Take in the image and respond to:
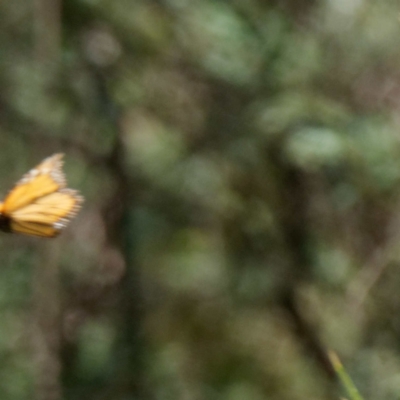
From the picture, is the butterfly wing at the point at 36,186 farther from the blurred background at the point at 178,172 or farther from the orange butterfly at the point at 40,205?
the blurred background at the point at 178,172

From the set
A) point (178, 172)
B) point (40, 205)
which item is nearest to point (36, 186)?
point (40, 205)

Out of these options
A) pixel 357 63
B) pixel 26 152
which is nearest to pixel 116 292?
pixel 26 152

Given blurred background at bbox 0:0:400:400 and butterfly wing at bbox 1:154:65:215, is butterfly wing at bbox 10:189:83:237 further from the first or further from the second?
blurred background at bbox 0:0:400:400

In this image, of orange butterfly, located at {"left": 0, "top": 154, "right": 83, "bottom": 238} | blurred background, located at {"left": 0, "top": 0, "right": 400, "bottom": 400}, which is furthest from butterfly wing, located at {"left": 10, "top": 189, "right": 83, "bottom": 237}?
blurred background, located at {"left": 0, "top": 0, "right": 400, "bottom": 400}

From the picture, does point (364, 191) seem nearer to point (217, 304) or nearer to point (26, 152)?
point (217, 304)

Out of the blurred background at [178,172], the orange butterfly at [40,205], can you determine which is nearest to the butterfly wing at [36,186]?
the orange butterfly at [40,205]

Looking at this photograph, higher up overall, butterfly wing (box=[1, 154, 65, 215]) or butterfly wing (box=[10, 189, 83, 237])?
butterfly wing (box=[1, 154, 65, 215])
